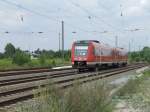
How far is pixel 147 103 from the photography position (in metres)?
15.9

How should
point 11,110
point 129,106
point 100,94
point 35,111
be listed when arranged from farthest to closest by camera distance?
point 129,106, point 11,110, point 100,94, point 35,111

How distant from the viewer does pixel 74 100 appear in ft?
32.8

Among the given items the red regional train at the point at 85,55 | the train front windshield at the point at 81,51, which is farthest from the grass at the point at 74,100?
the train front windshield at the point at 81,51

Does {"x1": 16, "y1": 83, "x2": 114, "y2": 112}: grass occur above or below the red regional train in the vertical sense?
below

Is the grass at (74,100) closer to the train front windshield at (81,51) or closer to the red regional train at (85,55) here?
the red regional train at (85,55)

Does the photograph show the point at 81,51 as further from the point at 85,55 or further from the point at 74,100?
the point at 74,100

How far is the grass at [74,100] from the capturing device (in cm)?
950

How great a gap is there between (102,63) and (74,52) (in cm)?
593

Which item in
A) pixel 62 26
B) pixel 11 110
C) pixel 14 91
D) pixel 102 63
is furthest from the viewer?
pixel 62 26

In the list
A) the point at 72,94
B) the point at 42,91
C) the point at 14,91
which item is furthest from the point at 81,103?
the point at 14,91

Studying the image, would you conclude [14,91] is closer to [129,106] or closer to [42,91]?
[129,106]

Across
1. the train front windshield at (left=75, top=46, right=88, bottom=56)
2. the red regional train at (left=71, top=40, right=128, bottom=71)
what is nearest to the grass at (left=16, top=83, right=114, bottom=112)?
the red regional train at (left=71, top=40, right=128, bottom=71)

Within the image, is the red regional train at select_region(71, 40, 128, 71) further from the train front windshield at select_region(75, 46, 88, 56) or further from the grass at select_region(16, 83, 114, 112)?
the grass at select_region(16, 83, 114, 112)

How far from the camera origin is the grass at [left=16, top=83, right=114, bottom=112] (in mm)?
9500
